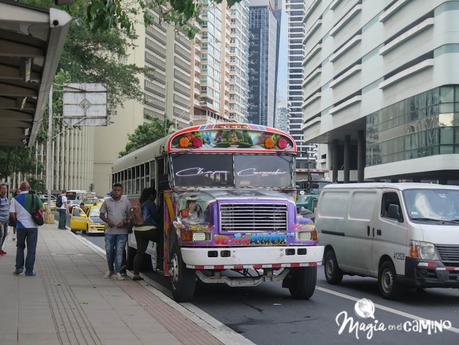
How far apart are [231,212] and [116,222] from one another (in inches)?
143

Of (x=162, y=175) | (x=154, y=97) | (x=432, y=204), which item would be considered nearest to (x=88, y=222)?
(x=162, y=175)

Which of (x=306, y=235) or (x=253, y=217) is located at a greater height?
(x=253, y=217)

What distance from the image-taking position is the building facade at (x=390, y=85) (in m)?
58.9

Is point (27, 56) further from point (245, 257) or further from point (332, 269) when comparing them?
point (332, 269)

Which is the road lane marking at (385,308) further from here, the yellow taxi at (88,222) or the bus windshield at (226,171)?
the yellow taxi at (88,222)

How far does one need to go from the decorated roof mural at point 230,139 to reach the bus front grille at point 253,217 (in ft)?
5.39

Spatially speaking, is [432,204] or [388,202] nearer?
[432,204]

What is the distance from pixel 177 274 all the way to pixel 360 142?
8273cm

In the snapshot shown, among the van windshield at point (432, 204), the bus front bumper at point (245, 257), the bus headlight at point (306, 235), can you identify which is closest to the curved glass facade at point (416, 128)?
the van windshield at point (432, 204)

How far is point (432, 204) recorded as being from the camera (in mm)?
11625

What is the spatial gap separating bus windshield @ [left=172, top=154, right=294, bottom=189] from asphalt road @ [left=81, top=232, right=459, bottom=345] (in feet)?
6.60

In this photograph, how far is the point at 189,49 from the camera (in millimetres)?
161000

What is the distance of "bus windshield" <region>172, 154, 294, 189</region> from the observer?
12.0 metres

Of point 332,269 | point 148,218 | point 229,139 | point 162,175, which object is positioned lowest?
point 332,269
